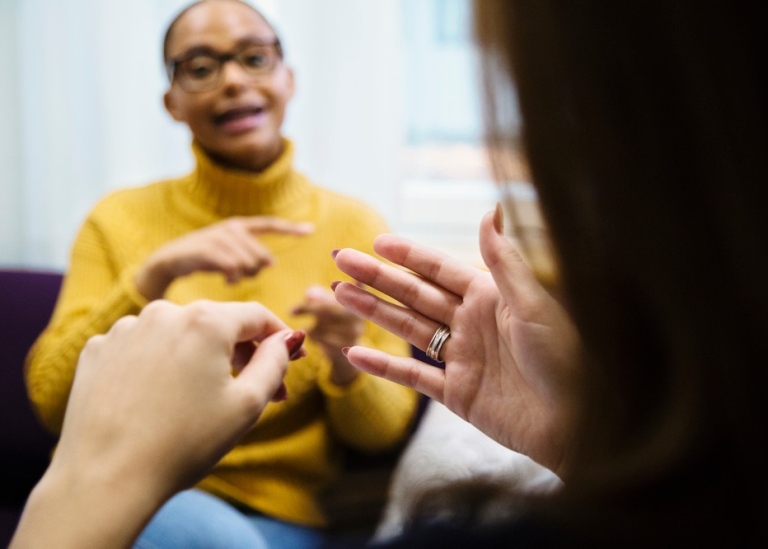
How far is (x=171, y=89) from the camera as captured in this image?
46.4 inches

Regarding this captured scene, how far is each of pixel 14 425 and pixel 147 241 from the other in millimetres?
439

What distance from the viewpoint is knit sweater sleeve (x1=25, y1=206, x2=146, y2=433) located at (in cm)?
98

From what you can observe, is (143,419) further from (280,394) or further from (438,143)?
(438,143)

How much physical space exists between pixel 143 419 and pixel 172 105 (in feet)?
2.64

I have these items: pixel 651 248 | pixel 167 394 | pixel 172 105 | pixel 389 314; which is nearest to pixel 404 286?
pixel 389 314

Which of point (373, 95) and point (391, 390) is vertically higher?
point (373, 95)

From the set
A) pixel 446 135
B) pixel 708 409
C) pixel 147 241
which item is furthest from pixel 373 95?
pixel 708 409

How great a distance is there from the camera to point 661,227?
1.06 ft

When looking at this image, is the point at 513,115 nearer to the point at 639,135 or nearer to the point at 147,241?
the point at 639,135

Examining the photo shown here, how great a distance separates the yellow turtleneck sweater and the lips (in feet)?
0.22

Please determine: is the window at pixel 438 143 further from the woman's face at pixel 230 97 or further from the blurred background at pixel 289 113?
the woman's face at pixel 230 97

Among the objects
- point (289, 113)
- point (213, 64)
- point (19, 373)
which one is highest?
point (213, 64)

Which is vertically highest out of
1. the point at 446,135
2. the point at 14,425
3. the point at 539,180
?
the point at 539,180

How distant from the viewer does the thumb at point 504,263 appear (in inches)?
23.3
